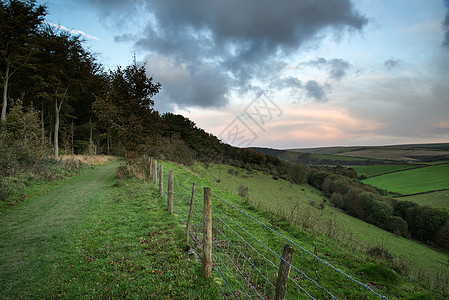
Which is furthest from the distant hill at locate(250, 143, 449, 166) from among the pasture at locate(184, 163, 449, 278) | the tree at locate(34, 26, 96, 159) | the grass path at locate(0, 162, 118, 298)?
the grass path at locate(0, 162, 118, 298)

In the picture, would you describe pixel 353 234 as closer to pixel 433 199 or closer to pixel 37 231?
pixel 37 231

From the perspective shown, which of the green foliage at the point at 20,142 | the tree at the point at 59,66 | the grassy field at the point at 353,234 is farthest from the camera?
the tree at the point at 59,66

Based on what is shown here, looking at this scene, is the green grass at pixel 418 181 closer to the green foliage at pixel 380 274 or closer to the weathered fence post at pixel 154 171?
the green foliage at pixel 380 274

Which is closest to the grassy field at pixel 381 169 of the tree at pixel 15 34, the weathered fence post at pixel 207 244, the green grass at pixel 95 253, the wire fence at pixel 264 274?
the wire fence at pixel 264 274

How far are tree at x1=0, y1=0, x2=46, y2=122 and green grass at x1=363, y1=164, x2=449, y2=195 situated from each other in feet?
202

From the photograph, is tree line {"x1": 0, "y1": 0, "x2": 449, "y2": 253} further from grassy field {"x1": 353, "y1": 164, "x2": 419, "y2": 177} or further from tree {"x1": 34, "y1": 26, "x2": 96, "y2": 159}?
grassy field {"x1": 353, "y1": 164, "x2": 419, "y2": 177}

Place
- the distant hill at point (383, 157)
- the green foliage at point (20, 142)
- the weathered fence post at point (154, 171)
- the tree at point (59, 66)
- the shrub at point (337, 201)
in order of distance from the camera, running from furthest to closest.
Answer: the distant hill at point (383, 157)
the shrub at point (337, 201)
the tree at point (59, 66)
the weathered fence post at point (154, 171)
the green foliage at point (20, 142)

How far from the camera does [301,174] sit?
2002 inches

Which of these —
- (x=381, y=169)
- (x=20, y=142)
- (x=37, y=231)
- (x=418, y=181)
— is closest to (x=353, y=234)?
(x=37, y=231)

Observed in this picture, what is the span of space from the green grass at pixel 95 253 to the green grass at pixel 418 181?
173 ft

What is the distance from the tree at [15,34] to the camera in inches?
605

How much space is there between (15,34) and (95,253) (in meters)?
20.9

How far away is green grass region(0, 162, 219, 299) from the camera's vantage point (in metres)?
3.78

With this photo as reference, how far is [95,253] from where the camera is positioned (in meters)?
5.02
